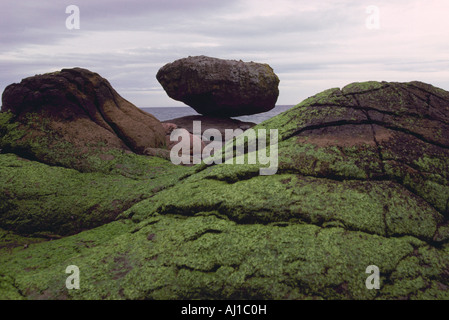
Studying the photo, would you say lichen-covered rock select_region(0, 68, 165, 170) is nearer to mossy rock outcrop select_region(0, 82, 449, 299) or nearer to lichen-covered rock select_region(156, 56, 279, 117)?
mossy rock outcrop select_region(0, 82, 449, 299)

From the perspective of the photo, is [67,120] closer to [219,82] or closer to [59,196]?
[59,196]

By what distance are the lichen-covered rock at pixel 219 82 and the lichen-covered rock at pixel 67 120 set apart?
436 inches

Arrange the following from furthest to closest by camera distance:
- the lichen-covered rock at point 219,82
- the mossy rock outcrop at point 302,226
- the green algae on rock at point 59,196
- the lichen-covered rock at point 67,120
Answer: the lichen-covered rock at point 219,82 < the lichen-covered rock at point 67,120 < the green algae on rock at point 59,196 < the mossy rock outcrop at point 302,226

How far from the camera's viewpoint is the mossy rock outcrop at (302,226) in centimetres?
444

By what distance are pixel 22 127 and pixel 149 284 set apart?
22.2ft

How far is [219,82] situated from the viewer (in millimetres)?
21625

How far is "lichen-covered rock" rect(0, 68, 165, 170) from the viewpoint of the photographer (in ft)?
28.8

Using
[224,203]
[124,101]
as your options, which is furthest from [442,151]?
[124,101]

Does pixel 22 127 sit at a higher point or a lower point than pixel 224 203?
higher

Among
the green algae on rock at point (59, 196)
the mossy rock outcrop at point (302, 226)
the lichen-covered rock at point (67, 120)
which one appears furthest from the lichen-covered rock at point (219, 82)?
the mossy rock outcrop at point (302, 226)

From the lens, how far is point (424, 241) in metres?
5.05

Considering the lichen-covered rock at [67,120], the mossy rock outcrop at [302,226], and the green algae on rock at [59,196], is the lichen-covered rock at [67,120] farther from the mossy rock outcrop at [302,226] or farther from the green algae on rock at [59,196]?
the mossy rock outcrop at [302,226]

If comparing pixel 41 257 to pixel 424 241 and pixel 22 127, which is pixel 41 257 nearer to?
pixel 22 127

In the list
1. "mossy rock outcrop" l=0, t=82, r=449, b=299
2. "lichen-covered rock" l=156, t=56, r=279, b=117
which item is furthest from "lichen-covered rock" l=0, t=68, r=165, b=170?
"lichen-covered rock" l=156, t=56, r=279, b=117
